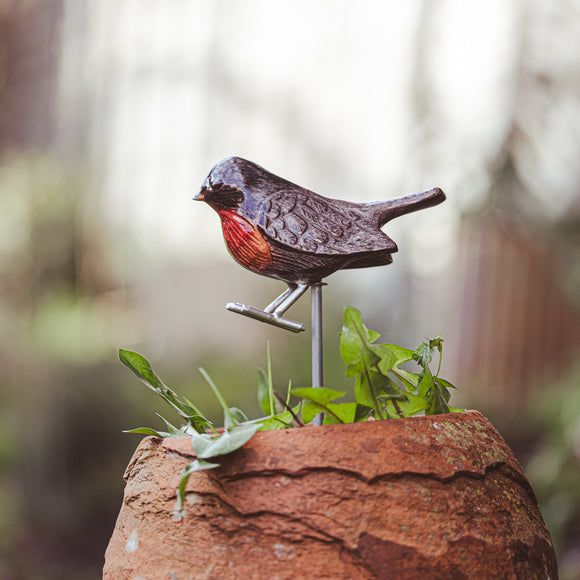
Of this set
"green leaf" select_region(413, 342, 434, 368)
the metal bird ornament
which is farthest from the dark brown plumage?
"green leaf" select_region(413, 342, 434, 368)

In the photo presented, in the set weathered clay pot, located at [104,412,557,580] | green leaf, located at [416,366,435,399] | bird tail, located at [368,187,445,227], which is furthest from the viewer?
bird tail, located at [368,187,445,227]

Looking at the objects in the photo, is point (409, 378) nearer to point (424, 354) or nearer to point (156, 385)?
point (424, 354)

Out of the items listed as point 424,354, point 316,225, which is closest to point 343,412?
point 424,354

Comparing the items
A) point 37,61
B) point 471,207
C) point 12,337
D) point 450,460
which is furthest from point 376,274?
point 450,460

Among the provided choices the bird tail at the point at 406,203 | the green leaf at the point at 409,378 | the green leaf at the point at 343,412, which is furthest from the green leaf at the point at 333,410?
the bird tail at the point at 406,203

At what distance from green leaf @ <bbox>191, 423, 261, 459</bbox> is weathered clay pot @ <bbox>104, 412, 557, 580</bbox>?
2 cm

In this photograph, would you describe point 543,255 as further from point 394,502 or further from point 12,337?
point 394,502

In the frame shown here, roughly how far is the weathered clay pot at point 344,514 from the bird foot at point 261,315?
16 cm

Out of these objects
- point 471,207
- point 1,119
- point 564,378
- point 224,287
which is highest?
point 1,119

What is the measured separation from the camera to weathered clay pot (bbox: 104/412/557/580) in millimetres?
526

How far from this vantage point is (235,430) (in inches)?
22.3

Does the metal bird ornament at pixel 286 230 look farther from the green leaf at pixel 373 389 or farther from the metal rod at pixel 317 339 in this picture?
the green leaf at pixel 373 389

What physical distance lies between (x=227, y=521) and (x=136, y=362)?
23 centimetres

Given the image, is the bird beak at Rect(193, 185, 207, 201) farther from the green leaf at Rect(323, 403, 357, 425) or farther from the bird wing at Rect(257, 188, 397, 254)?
the green leaf at Rect(323, 403, 357, 425)
